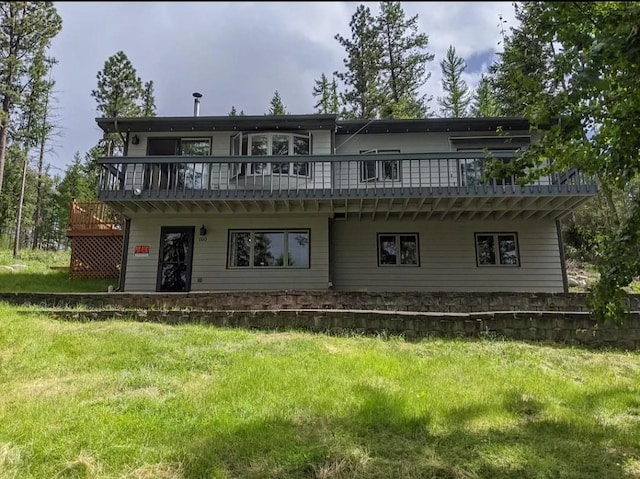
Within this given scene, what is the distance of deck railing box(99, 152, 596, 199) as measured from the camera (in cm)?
1049

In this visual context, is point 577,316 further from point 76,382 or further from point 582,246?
point 582,246

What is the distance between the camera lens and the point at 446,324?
22.9 feet

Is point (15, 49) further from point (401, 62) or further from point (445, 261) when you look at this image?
point (445, 261)

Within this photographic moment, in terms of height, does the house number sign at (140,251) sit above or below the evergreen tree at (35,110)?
below

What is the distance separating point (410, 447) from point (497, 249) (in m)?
9.82

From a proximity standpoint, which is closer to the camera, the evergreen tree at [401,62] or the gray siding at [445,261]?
the gray siding at [445,261]

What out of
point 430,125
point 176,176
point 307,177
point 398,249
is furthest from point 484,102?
point 176,176

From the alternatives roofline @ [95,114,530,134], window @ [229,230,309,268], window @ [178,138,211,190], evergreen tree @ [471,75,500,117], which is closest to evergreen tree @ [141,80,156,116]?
roofline @ [95,114,530,134]

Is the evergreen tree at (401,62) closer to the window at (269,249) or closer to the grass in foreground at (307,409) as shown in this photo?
the window at (269,249)

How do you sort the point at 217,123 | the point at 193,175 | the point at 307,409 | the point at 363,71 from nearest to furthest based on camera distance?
the point at 307,409 → the point at 193,175 → the point at 217,123 → the point at 363,71

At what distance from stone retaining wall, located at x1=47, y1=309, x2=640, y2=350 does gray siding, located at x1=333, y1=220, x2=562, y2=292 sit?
185 inches

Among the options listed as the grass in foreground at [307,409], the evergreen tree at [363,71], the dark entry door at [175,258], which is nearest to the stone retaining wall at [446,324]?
the grass in foreground at [307,409]

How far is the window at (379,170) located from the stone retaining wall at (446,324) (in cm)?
501

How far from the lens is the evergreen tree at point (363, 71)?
2361cm
